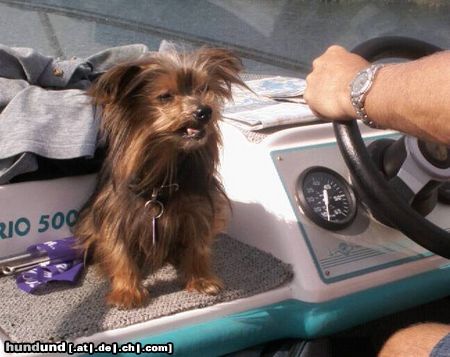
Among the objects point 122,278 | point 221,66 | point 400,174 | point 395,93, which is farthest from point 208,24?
point 395,93

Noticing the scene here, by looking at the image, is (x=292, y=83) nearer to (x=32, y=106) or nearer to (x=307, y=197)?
(x=307, y=197)

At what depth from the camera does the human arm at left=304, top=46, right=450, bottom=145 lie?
52.0 inches

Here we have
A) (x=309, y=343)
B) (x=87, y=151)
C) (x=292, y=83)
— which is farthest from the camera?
(x=292, y=83)

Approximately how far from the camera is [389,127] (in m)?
1.47

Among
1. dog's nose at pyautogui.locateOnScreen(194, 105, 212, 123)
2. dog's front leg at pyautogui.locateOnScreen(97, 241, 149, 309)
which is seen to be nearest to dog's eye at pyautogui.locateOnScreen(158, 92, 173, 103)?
dog's nose at pyautogui.locateOnScreen(194, 105, 212, 123)

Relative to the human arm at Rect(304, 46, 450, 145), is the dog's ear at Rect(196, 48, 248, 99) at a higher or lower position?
lower

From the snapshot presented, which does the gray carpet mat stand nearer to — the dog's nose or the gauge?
the gauge

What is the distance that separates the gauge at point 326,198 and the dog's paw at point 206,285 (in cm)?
33

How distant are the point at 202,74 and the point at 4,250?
0.73 metres

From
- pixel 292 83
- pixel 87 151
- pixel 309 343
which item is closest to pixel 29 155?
pixel 87 151

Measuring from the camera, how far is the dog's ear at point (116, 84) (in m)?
1.79

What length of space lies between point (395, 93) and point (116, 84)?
2.52 feet

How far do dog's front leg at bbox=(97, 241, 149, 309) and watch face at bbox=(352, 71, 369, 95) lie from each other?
751 millimetres

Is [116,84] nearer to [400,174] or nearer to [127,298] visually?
[127,298]
